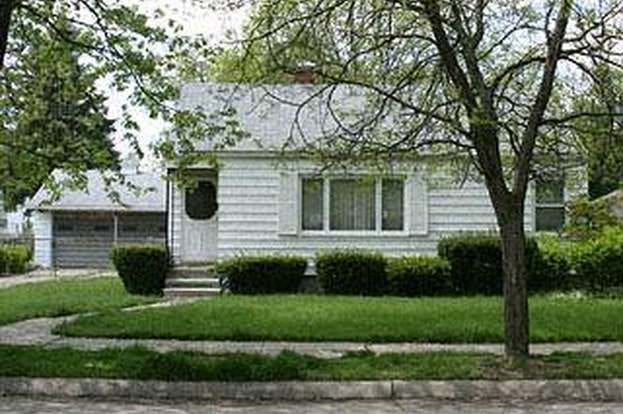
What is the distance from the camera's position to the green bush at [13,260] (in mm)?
35688

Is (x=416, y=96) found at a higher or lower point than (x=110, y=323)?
higher

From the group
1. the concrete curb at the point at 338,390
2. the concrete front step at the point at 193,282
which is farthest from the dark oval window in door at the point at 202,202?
the concrete curb at the point at 338,390

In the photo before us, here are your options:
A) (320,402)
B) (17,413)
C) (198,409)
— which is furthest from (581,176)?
(17,413)

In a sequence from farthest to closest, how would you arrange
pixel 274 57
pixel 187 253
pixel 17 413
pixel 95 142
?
1. pixel 187 253
2. pixel 95 142
3. pixel 274 57
4. pixel 17 413

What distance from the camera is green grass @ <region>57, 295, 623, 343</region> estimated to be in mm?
14781

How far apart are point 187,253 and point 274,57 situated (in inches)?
521

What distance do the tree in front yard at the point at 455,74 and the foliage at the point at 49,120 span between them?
8.19 feet

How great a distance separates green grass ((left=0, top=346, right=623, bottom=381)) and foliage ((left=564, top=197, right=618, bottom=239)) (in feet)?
37.1

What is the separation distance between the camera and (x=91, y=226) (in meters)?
43.2

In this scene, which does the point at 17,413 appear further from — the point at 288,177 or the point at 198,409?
the point at 288,177

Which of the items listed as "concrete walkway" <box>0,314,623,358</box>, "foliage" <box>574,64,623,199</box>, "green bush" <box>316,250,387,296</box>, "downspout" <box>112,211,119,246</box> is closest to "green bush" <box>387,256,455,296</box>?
"green bush" <box>316,250,387,296</box>

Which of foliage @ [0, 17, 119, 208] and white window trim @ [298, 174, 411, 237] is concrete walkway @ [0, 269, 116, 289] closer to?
white window trim @ [298, 174, 411, 237]

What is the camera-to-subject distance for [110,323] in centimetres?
1619

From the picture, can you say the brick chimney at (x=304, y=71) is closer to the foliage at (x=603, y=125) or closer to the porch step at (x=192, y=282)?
the foliage at (x=603, y=125)
